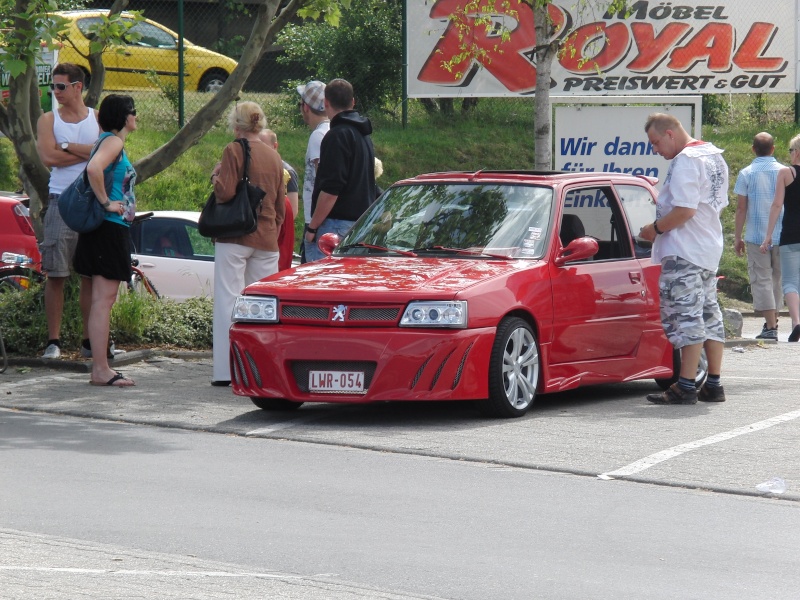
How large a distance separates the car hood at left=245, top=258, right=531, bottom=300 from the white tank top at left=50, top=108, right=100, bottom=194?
2.56 m

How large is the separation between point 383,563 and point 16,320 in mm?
7067

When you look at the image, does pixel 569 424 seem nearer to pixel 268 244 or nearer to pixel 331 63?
pixel 268 244

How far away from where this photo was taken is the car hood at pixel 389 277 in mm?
8789

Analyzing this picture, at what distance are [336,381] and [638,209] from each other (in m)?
3.06

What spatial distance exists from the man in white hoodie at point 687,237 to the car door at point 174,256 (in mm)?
6343

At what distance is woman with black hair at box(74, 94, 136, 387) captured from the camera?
1039 cm

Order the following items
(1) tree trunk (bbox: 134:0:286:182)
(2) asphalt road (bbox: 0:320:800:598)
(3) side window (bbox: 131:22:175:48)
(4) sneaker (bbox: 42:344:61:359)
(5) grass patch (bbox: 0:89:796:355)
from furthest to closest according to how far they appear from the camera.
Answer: (3) side window (bbox: 131:22:175:48)
(5) grass patch (bbox: 0:89:796:355)
(1) tree trunk (bbox: 134:0:286:182)
(4) sneaker (bbox: 42:344:61:359)
(2) asphalt road (bbox: 0:320:800:598)

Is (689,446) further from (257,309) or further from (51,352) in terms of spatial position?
(51,352)

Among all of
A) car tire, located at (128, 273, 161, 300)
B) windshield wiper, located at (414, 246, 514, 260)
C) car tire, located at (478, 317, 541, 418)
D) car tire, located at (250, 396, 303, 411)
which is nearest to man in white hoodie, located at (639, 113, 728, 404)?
windshield wiper, located at (414, 246, 514, 260)

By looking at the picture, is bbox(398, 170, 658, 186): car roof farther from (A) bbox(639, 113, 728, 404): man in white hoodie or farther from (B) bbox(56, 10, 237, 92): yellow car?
(B) bbox(56, 10, 237, 92): yellow car

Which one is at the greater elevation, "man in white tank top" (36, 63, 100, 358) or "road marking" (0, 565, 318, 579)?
"man in white tank top" (36, 63, 100, 358)

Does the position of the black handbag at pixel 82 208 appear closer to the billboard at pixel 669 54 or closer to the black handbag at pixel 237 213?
the black handbag at pixel 237 213

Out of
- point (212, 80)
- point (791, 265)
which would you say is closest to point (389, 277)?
point (791, 265)

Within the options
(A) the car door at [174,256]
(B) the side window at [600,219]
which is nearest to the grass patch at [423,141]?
(A) the car door at [174,256]
